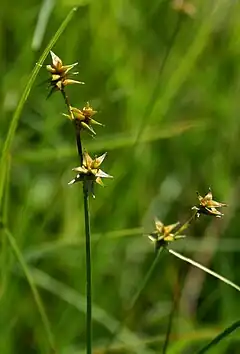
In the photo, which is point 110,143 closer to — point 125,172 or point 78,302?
point 125,172

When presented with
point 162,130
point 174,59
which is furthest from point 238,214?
point 174,59

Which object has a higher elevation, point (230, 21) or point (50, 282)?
point (230, 21)

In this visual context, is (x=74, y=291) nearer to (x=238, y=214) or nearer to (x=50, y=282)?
(x=50, y=282)

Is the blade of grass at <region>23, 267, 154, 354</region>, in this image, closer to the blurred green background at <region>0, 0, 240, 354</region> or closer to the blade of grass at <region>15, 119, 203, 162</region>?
the blurred green background at <region>0, 0, 240, 354</region>

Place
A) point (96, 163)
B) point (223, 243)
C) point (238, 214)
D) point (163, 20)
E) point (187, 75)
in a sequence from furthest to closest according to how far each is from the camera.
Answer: point (163, 20)
point (187, 75)
point (238, 214)
point (223, 243)
point (96, 163)

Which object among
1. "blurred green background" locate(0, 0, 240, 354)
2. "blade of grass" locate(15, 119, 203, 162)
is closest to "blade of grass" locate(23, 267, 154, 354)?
"blurred green background" locate(0, 0, 240, 354)

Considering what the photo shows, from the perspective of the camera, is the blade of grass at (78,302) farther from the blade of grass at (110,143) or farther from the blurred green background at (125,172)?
the blade of grass at (110,143)

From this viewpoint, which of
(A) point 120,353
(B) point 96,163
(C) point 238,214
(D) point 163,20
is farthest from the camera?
(D) point 163,20

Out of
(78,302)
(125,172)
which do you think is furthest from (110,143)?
(78,302)
